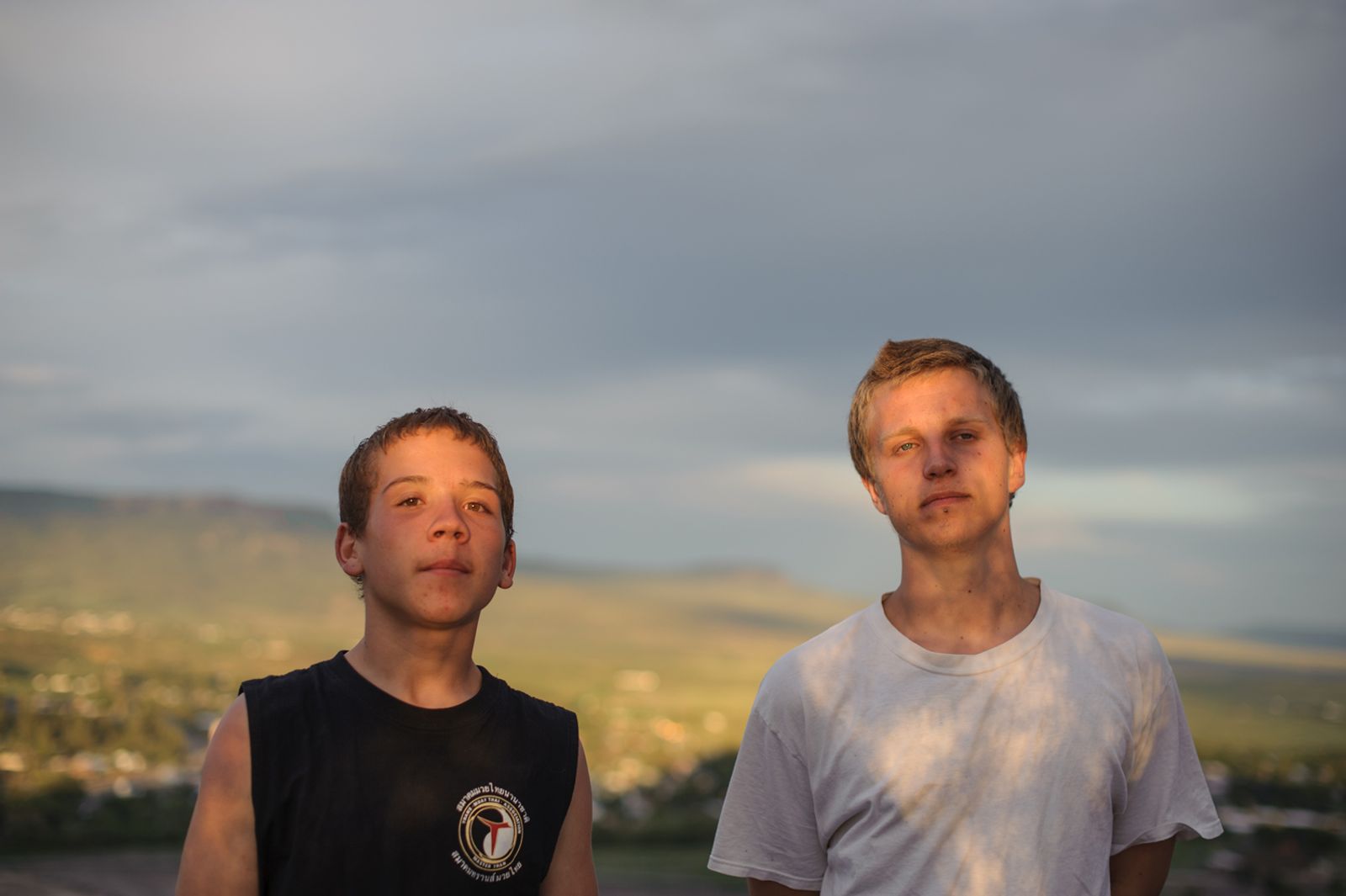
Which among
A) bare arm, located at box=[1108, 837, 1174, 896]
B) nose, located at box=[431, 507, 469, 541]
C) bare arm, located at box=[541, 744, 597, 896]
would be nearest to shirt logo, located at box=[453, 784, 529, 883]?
bare arm, located at box=[541, 744, 597, 896]

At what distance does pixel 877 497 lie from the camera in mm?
3182

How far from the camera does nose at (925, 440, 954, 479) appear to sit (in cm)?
293

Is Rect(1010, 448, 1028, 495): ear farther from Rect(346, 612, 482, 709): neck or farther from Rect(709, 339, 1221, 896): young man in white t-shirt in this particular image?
Rect(346, 612, 482, 709): neck

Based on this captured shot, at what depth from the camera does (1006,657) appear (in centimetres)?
293

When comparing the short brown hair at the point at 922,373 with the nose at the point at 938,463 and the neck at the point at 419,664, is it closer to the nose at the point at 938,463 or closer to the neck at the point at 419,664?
the nose at the point at 938,463

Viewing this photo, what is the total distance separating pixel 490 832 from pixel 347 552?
2.56 ft

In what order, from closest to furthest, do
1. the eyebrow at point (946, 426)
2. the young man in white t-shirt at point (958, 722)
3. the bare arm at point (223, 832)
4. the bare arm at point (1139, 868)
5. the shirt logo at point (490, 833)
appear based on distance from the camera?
the bare arm at point (223, 832) → the shirt logo at point (490, 833) → the young man in white t-shirt at point (958, 722) → the bare arm at point (1139, 868) → the eyebrow at point (946, 426)

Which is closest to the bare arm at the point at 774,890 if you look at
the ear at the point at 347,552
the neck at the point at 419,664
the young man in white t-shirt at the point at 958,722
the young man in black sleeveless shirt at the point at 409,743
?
the young man in white t-shirt at the point at 958,722

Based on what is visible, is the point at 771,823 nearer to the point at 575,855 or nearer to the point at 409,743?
the point at 575,855

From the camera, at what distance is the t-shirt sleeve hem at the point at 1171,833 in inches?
113

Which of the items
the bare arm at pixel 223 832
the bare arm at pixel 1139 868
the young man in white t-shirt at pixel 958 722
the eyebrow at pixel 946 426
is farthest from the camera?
the eyebrow at pixel 946 426

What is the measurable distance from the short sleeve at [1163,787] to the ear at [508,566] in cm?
159

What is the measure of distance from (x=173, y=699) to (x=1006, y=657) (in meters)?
8.74

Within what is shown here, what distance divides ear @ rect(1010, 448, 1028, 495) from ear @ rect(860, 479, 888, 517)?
337 millimetres
